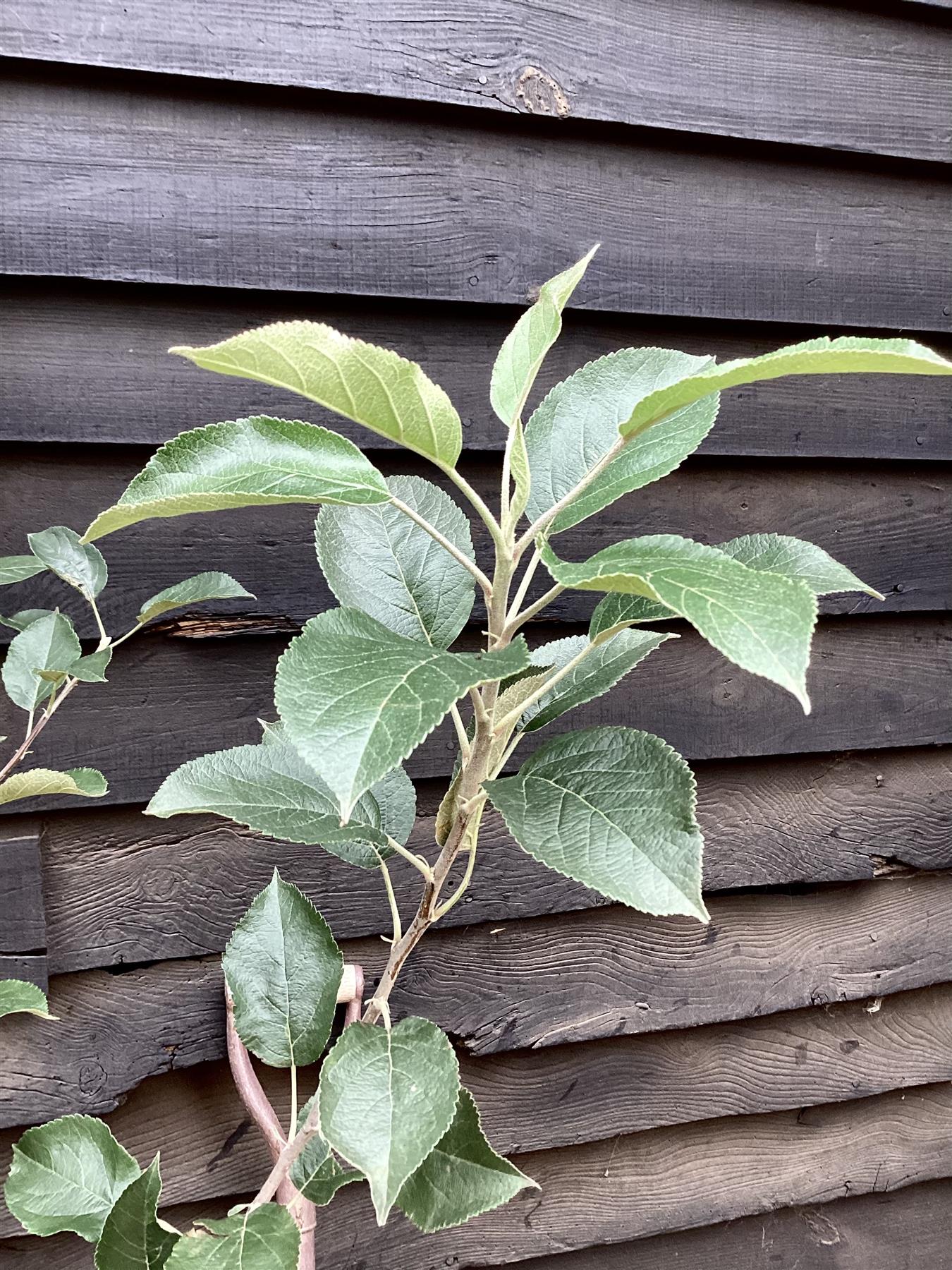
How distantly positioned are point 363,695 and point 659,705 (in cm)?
69

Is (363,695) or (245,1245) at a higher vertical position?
(363,695)

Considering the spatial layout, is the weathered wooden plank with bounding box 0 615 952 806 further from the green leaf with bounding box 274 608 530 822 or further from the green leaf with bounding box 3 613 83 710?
the green leaf with bounding box 274 608 530 822

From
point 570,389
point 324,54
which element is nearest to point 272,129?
point 324,54

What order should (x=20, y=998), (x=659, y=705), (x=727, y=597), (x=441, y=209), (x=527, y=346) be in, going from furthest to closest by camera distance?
(x=659, y=705)
(x=441, y=209)
(x=20, y=998)
(x=527, y=346)
(x=727, y=597)

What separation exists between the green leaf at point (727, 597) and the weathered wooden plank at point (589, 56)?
2.19ft

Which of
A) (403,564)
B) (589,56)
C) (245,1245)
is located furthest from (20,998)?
(589,56)

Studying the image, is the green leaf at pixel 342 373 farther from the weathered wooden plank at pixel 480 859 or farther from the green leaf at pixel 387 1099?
the weathered wooden plank at pixel 480 859

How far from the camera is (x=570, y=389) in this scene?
23.9 inches

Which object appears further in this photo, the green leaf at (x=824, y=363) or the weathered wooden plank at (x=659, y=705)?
the weathered wooden plank at (x=659, y=705)

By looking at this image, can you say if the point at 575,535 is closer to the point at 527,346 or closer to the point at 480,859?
the point at 480,859

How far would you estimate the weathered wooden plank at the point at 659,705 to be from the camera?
89cm

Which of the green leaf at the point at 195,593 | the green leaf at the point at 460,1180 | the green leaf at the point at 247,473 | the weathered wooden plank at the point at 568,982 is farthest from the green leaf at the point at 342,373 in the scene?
the weathered wooden plank at the point at 568,982

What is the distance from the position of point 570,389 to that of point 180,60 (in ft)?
1.74

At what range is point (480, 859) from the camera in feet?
3.33
